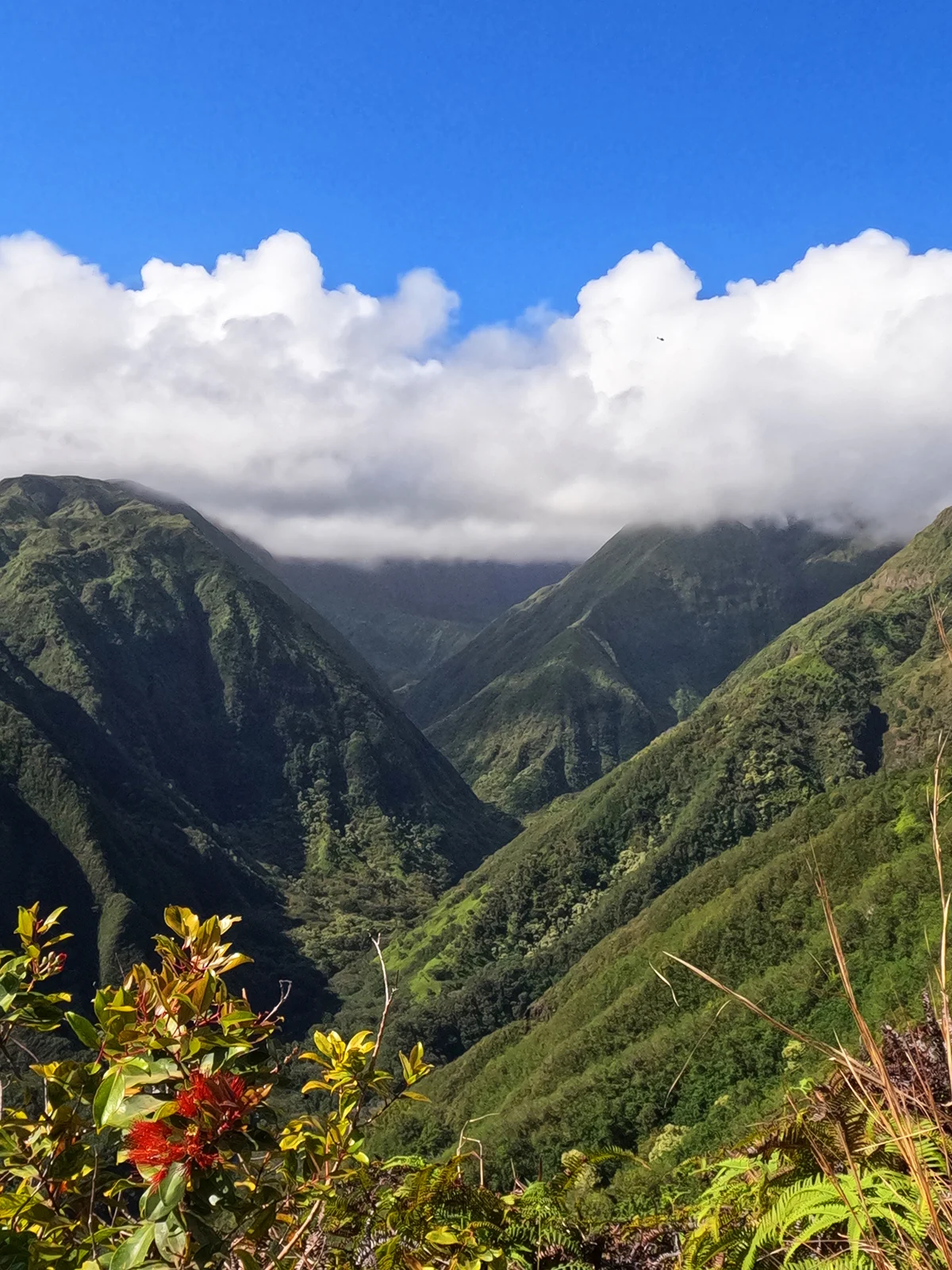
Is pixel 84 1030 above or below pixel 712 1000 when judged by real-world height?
above

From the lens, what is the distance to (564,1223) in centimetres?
493

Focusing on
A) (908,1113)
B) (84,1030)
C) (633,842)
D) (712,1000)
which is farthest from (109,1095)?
(633,842)

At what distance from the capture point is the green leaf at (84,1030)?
11.4 ft

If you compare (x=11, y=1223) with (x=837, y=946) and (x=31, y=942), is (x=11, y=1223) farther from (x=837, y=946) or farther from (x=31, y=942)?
(x=837, y=946)

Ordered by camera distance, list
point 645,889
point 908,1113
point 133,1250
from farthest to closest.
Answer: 1. point 645,889
2. point 908,1113
3. point 133,1250

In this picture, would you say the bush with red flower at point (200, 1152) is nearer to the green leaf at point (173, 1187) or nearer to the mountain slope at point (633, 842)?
the green leaf at point (173, 1187)

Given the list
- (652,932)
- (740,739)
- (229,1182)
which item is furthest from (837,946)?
(740,739)

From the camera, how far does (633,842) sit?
7106 inches

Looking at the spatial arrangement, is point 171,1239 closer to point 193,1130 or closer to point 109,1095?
point 193,1130

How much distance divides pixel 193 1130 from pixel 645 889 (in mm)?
156713

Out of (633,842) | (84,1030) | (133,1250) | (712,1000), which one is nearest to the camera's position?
(133,1250)

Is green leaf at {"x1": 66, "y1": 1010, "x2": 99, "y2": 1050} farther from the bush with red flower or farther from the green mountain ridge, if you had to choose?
the green mountain ridge

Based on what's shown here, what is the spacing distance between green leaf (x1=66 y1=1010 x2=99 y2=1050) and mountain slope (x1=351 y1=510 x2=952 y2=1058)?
14791 cm

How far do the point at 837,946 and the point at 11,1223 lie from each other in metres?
3.40
